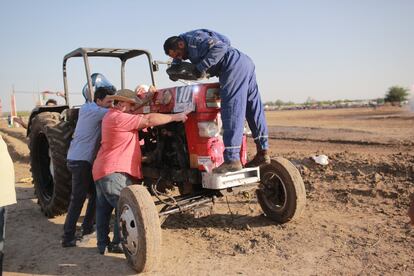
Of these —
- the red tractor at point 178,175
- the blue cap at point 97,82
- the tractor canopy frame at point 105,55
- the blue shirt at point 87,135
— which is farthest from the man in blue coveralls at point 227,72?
the blue cap at point 97,82

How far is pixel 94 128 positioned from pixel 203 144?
136 centimetres

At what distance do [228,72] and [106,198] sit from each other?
181cm

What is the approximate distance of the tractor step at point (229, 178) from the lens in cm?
388

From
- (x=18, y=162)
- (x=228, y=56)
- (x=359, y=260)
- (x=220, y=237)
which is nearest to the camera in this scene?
(x=359, y=260)

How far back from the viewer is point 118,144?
13.3 ft

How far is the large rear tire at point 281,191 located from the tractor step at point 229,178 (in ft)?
2.35

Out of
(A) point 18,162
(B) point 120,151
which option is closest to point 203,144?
(B) point 120,151

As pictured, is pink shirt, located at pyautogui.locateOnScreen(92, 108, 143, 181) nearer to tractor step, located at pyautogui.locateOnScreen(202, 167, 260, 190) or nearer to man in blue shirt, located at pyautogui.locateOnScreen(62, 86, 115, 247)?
man in blue shirt, located at pyautogui.locateOnScreen(62, 86, 115, 247)

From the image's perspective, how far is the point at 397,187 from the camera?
5.89 metres

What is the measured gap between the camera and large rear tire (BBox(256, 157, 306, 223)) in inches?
184

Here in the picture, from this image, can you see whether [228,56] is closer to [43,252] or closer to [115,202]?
[115,202]

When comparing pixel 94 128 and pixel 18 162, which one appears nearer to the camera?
pixel 94 128

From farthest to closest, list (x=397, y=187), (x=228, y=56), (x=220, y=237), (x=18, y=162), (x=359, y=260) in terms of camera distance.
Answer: (x=18, y=162) → (x=397, y=187) → (x=220, y=237) → (x=228, y=56) → (x=359, y=260)

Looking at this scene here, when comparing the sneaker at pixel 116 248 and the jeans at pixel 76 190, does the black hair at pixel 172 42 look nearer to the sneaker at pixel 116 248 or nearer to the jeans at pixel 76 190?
the jeans at pixel 76 190
